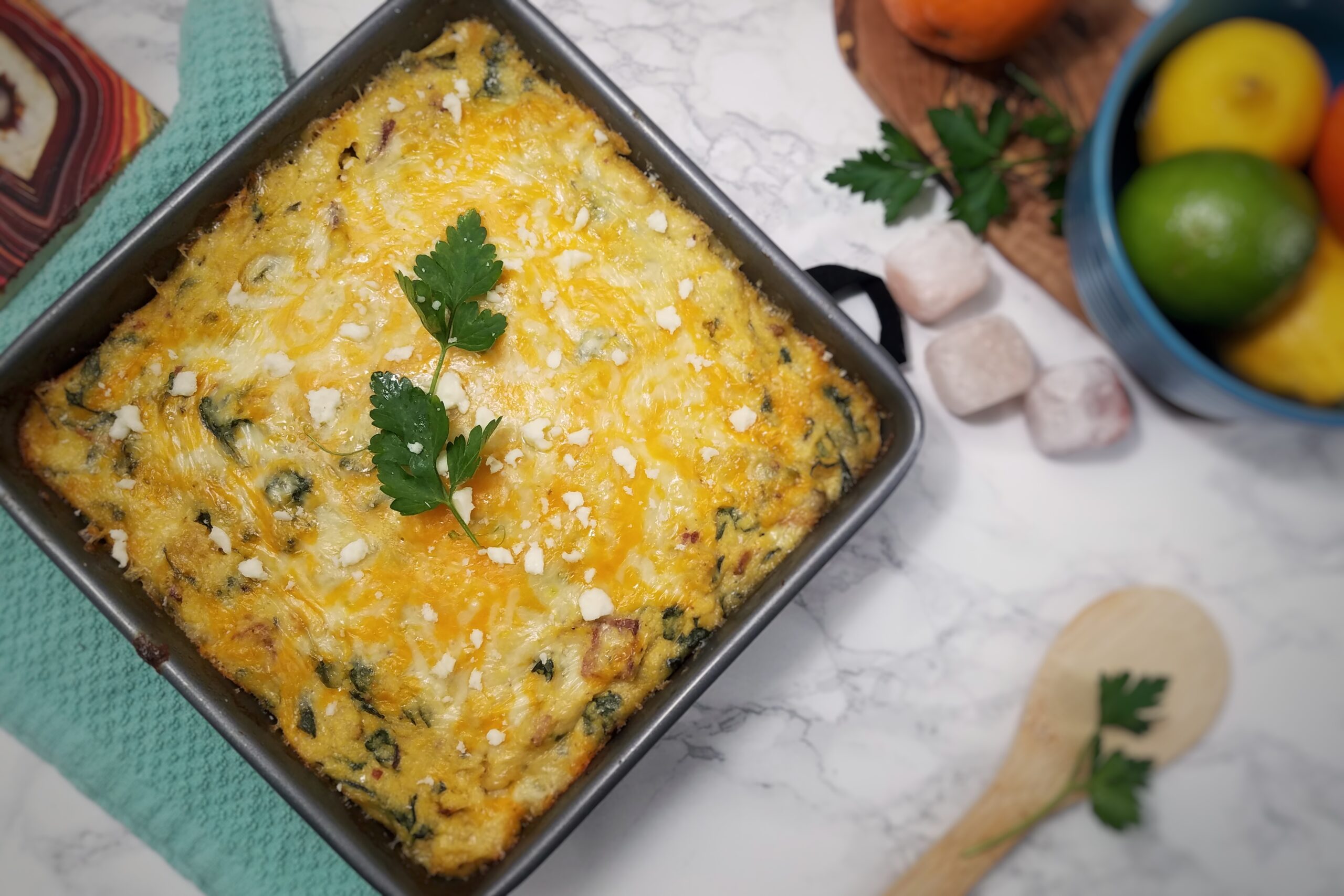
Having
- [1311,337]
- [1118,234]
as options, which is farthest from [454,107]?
[1311,337]

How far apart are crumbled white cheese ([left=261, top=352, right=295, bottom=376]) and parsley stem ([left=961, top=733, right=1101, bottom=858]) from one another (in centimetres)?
172

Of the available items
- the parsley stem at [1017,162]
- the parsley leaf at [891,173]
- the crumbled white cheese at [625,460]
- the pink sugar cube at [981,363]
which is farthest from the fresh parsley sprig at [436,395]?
the parsley stem at [1017,162]

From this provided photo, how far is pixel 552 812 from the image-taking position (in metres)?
1.68

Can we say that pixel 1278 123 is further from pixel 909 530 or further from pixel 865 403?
pixel 909 530

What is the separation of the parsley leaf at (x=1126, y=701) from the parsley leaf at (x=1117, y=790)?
0.24ft

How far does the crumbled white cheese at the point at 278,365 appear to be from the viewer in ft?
5.36

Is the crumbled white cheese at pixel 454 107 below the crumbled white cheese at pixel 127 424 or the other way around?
the other way around

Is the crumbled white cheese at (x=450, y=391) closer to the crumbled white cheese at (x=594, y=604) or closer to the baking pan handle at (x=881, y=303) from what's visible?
the crumbled white cheese at (x=594, y=604)

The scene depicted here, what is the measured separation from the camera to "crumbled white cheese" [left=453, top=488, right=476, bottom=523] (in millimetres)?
1603

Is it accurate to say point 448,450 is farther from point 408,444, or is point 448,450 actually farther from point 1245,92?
point 1245,92

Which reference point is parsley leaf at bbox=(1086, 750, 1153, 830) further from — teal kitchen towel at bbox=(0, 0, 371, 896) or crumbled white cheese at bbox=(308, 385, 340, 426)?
crumbled white cheese at bbox=(308, 385, 340, 426)

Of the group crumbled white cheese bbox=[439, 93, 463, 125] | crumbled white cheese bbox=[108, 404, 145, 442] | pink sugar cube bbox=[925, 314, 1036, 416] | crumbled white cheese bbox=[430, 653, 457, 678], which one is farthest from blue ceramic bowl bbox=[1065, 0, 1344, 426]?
crumbled white cheese bbox=[108, 404, 145, 442]

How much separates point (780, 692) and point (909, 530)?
0.46 metres

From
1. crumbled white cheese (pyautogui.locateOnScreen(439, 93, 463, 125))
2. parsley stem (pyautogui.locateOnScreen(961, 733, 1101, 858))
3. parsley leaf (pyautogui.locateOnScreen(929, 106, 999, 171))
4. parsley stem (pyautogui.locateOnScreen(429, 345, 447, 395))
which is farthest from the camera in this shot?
parsley stem (pyautogui.locateOnScreen(961, 733, 1101, 858))
